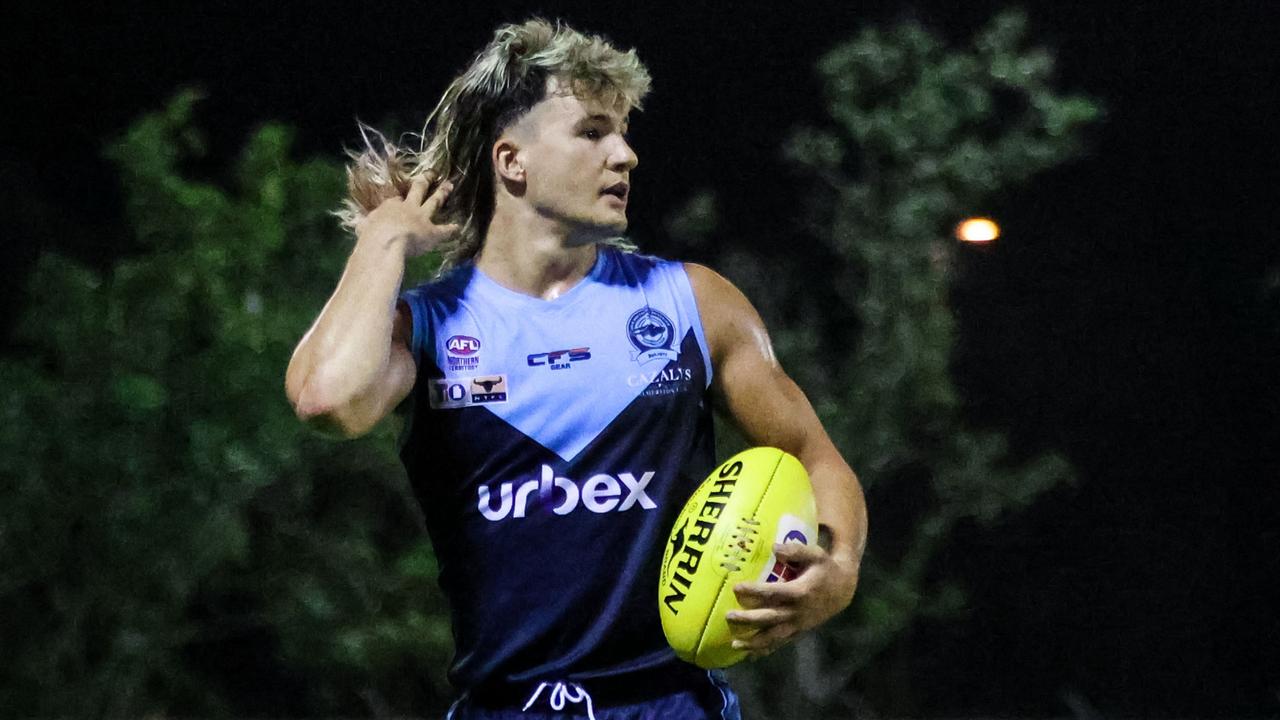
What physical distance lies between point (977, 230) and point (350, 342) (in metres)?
3.88

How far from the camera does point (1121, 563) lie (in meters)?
6.28

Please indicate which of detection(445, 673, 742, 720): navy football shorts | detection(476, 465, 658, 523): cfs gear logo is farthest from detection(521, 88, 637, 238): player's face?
detection(445, 673, 742, 720): navy football shorts

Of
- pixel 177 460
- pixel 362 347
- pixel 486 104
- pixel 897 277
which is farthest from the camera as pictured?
pixel 897 277

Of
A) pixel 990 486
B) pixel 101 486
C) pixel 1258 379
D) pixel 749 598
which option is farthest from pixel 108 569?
pixel 1258 379

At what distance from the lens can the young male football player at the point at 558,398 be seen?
8.22ft

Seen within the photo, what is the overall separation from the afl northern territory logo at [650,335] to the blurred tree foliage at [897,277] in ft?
10.3

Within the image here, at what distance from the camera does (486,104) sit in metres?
2.77

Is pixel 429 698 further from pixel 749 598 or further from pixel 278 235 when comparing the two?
pixel 749 598

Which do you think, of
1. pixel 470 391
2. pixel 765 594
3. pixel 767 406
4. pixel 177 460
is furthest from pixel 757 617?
pixel 177 460

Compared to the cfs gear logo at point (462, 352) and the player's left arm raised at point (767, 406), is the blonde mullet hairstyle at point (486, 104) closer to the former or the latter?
the cfs gear logo at point (462, 352)

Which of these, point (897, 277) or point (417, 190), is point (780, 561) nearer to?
point (417, 190)

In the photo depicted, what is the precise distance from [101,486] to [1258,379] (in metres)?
4.31

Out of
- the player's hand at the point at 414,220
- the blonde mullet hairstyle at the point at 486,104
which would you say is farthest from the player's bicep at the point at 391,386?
the blonde mullet hairstyle at the point at 486,104

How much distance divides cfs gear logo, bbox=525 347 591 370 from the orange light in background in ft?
11.6
